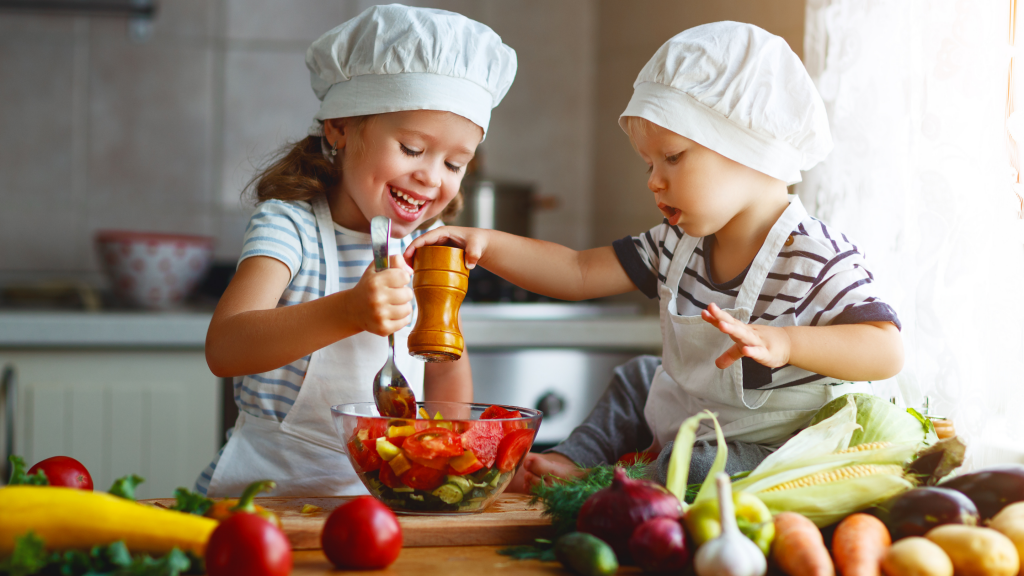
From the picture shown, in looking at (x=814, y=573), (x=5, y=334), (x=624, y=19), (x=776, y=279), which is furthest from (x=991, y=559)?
(x=624, y=19)

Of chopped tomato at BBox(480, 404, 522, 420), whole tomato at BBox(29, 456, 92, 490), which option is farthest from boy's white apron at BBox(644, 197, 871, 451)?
whole tomato at BBox(29, 456, 92, 490)

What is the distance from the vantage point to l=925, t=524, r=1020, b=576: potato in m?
0.59

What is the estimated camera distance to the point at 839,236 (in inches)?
35.9

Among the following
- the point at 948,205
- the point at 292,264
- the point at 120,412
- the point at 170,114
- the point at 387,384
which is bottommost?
the point at 120,412

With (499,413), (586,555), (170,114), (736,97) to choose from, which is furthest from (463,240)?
→ (170,114)

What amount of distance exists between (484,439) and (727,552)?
265mm

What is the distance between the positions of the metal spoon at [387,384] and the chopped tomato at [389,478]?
3.6 inches

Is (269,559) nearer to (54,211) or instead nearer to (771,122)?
(771,122)

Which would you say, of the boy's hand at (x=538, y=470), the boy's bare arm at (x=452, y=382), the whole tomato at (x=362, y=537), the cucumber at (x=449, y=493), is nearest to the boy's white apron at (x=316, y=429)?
the boy's bare arm at (x=452, y=382)

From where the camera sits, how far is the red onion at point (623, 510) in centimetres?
63

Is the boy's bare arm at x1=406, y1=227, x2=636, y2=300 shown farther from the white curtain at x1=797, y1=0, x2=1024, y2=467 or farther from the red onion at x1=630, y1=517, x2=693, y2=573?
the red onion at x1=630, y1=517, x2=693, y2=573

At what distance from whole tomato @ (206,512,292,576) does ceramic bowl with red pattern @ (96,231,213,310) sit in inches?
58.4

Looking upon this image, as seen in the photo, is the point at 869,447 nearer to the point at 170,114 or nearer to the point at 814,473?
the point at 814,473

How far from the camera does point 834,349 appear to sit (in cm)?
79
